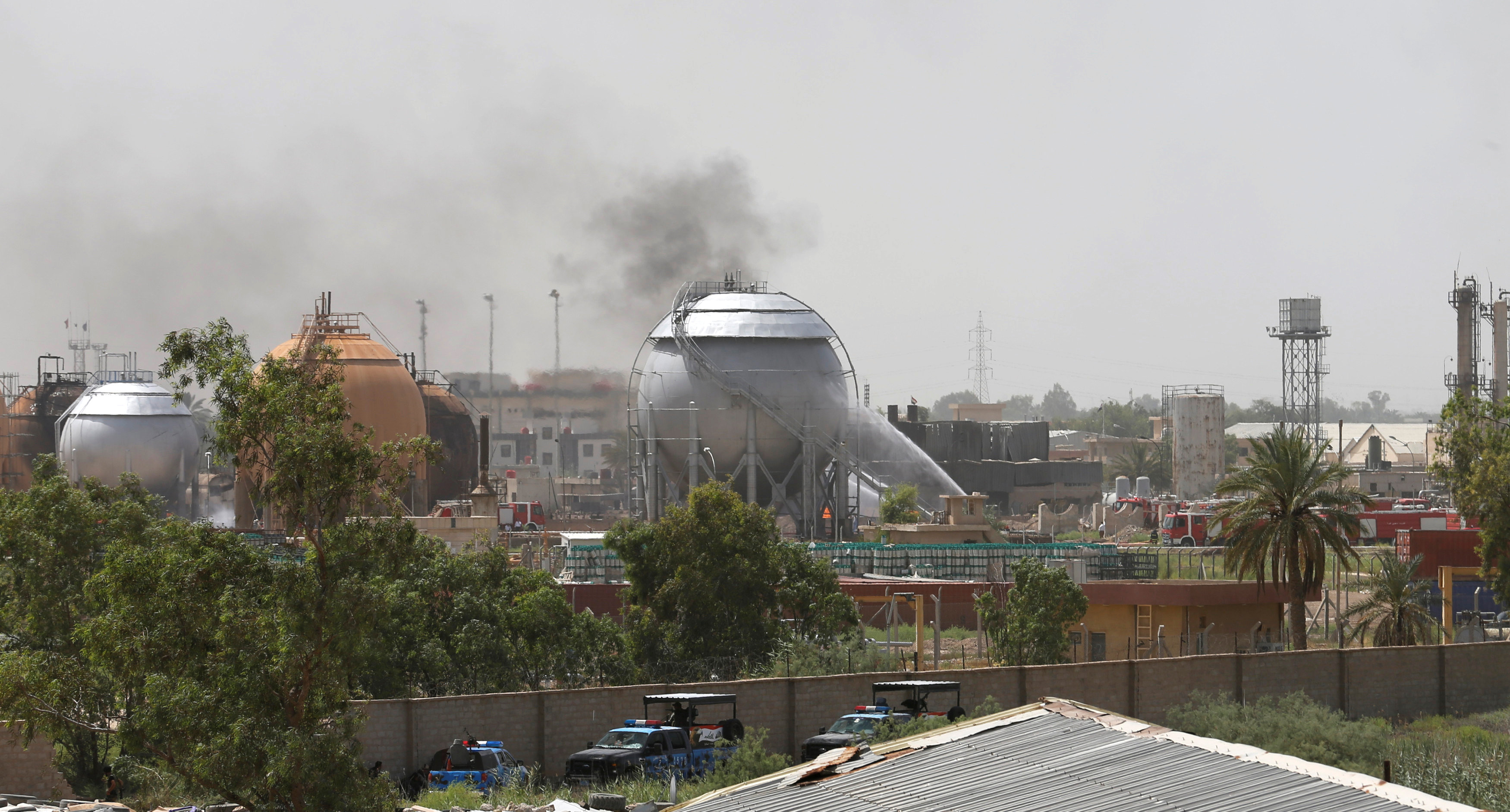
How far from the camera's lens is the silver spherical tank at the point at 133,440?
3108 inches

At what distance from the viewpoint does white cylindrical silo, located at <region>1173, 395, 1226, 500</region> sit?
10788cm

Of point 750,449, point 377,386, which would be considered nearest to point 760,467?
point 750,449

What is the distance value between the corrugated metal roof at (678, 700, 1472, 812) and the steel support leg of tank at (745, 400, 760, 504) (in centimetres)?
4611

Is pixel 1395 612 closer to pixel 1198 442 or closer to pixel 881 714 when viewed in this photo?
pixel 881 714

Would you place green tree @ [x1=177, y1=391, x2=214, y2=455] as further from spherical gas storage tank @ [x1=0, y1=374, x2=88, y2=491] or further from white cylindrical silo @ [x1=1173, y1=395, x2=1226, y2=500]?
white cylindrical silo @ [x1=1173, y1=395, x2=1226, y2=500]

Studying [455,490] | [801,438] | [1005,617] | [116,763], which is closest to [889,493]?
[801,438]

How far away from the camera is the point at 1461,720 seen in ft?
96.6

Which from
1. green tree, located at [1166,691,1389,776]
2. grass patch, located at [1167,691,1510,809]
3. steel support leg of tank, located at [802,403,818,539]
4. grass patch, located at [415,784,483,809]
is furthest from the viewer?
steel support leg of tank, located at [802,403,818,539]

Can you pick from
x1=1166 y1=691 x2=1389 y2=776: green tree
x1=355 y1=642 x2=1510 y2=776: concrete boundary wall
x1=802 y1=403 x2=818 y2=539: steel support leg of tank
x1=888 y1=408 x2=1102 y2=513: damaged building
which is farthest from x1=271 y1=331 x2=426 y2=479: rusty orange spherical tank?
x1=888 y1=408 x2=1102 y2=513: damaged building

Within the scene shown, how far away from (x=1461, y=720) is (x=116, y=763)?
22.7m

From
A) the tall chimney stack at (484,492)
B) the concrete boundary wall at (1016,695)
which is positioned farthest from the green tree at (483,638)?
the tall chimney stack at (484,492)

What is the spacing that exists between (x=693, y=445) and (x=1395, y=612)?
31.7 metres

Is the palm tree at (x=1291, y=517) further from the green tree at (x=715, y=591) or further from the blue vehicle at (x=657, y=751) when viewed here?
the blue vehicle at (x=657, y=751)

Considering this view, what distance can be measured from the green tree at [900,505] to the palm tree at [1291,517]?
3256cm
